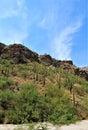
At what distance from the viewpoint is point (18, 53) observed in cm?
3005

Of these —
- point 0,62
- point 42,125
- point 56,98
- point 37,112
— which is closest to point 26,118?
point 37,112

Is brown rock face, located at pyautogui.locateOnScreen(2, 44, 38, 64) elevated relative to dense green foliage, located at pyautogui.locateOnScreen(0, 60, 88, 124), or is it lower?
elevated

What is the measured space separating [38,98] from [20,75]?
5.93m

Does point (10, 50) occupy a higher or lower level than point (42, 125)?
higher

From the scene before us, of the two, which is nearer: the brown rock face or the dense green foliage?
the dense green foliage

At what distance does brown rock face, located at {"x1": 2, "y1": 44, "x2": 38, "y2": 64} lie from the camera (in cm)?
2940

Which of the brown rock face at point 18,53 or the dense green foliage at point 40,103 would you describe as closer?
the dense green foliage at point 40,103

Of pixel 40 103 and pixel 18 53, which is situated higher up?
pixel 18 53

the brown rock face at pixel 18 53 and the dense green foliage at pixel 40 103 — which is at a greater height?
the brown rock face at pixel 18 53

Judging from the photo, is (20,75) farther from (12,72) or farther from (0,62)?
(0,62)

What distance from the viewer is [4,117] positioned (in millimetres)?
14625

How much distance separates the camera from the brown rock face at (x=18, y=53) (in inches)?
1158

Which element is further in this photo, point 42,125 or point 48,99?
point 48,99

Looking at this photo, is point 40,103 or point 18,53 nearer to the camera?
point 40,103
